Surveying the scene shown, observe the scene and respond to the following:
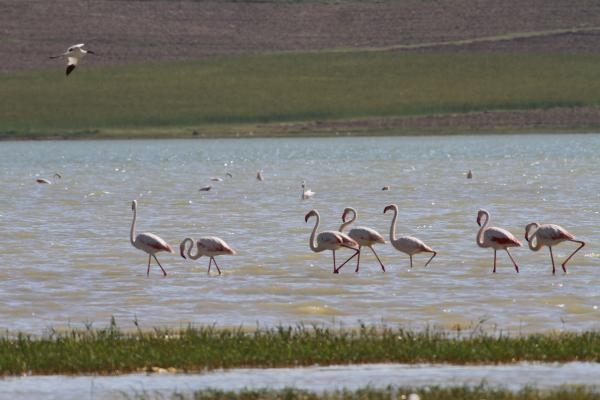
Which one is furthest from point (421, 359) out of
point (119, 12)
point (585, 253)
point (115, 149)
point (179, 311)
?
point (119, 12)

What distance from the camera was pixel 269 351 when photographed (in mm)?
14078

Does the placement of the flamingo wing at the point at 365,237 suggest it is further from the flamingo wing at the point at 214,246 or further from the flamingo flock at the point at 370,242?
the flamingo wing at the point at 214,246

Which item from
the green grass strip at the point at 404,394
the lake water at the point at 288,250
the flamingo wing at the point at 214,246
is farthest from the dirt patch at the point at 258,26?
the green grass strip at the point at 404,394

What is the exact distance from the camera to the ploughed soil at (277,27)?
110312mm

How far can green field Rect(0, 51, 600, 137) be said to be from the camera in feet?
314

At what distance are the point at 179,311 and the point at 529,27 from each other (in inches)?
3857

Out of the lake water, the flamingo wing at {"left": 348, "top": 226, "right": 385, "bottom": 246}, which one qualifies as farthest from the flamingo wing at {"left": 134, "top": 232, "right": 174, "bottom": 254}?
the flamingo wing at {"left": 348, "top": 226, "right": 385, "bottom": 246}

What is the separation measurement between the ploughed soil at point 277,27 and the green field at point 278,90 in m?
2.24

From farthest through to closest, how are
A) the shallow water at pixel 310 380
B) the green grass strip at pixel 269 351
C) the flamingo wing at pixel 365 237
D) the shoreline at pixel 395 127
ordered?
the shoreline at pixel 395 127 → the flamingo wing at pixel 365 237 → the green grass strip at pixel 269 351 → the shallow water at pixel 310 380

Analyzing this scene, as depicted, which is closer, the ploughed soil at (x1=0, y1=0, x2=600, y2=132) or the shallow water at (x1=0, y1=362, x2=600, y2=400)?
the shallow water at (x1=0, y1=362, x2=600, y2=400)

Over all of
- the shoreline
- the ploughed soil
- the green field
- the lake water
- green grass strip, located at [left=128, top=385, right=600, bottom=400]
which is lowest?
green grass strip, located at [left=128, top=385, right=600, bottom=400]

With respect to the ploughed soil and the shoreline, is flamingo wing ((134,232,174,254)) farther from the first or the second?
the ploughed soil

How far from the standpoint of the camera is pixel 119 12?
379ft

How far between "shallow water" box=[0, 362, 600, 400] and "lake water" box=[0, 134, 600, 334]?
9.66 ft
